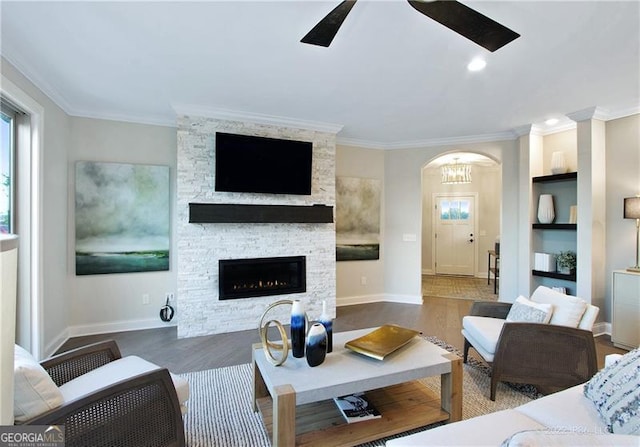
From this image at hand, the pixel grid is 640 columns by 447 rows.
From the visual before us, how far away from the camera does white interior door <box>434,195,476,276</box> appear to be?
7.94 metres

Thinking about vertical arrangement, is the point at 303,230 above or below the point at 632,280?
above

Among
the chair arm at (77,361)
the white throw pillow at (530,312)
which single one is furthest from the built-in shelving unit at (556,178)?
the chair arm at (77,361)

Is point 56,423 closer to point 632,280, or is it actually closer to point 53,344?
point 53,344

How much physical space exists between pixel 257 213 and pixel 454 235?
604 cm

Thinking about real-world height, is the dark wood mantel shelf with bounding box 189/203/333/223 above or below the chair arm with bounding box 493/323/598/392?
above

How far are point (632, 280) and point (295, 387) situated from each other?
3.84m

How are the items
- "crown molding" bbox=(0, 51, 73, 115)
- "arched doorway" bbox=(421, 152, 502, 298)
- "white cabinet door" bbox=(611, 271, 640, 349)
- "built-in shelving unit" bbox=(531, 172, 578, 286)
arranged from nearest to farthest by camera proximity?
"crown molding" bbox=(0, 51, 73, 115) → "white cabinet door" bbox=(611, 271, 640, 349) → "built-in shelving unit" bbox=(531, 172, 578, 286) → "arched doorway" bbox=(421, 152, 502, 298)

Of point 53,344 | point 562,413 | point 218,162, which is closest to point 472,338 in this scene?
point 562,413

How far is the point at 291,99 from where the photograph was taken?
3.37 m

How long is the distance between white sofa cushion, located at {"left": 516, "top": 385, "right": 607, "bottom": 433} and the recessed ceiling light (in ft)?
7.77

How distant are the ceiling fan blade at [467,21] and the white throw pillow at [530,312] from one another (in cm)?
194

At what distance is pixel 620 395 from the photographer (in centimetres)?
134

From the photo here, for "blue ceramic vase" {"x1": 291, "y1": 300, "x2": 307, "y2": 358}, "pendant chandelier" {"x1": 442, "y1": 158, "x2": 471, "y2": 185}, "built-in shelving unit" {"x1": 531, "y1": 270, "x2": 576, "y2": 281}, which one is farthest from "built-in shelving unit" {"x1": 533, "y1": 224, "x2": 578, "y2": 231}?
"blue ceramic vase" {"x1": 291, "y1": 300, "x2": 307, "y2": 358}

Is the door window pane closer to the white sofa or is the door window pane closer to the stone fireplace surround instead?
the stone fireplace surround
